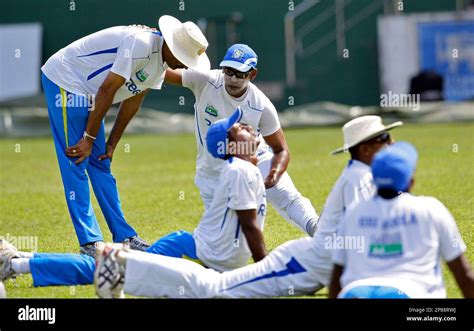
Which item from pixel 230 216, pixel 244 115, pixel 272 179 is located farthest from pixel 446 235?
pixel 244 115

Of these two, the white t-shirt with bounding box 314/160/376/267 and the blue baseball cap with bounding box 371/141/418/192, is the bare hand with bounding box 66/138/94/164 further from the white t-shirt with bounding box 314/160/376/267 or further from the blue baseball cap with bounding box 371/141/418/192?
the blue baseball cap with bounding box 371/141/418/192

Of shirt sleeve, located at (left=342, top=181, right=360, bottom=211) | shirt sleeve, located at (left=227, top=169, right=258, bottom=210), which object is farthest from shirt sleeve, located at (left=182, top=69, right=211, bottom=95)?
shirt sleeve, located at (left=342, top=181, right=360, bottom=211)

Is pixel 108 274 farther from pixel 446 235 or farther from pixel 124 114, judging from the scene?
pixel 124 114

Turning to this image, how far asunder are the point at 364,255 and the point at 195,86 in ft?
12.5

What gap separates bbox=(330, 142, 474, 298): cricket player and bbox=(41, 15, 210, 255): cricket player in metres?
3.44

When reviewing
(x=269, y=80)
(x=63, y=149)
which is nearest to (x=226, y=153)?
(x=63, y=149)

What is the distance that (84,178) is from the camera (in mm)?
9055

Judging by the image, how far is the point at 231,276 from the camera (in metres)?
7.07

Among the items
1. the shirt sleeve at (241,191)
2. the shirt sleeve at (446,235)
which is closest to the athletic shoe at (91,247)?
the shirt sleeve at (241,191)

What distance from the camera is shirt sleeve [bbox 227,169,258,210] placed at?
7133 mm

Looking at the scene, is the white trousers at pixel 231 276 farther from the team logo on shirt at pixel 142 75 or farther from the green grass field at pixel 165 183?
the team logo on shirt at pixel 142 75

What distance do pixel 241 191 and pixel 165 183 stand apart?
8.19 metres

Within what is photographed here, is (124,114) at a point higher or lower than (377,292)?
higher
